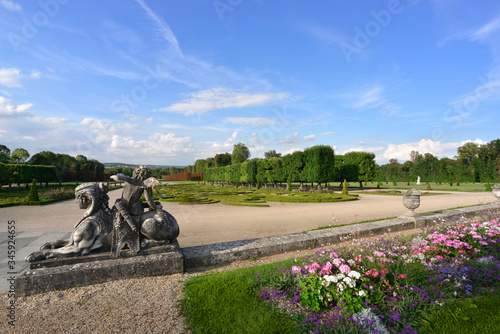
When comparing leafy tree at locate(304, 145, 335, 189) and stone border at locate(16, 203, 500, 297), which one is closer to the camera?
stone border at locate(16, 203, 500, 297)

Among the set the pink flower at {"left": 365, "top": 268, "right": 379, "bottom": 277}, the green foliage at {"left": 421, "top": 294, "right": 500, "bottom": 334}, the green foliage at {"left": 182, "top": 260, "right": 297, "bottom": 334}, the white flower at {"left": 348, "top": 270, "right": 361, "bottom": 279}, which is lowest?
the green foliage at {"left": 182, "top": 260, "right": 297, "bottom": 334}

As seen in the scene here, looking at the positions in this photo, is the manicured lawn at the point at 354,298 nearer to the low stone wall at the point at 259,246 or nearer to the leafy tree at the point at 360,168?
the low stone wall at the point at 259,246

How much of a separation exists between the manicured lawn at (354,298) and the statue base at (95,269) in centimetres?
79

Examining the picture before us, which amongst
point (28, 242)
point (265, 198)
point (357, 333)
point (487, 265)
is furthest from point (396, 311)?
point (265, 198)

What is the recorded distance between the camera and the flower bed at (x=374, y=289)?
2.88 meters

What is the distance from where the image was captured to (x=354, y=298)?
3.11 m

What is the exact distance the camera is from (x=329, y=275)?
340cm

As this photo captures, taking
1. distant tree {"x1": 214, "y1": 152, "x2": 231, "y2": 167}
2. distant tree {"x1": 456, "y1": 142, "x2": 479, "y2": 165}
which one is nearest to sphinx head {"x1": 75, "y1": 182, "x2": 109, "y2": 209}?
distant tree {"x1": 214, "y1": 152, "x2": 231, "y2": 167}

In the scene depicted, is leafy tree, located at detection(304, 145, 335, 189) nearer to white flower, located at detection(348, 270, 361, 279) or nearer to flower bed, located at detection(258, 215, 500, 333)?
flower bed, located at detection(258, 215, 500, 333)

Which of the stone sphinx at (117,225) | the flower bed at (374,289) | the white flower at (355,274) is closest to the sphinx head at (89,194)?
the stone sphinx at (117,225)

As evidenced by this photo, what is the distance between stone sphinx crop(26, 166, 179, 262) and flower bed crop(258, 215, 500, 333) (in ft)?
7.68

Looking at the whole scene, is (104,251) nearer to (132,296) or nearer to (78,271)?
(78,271)

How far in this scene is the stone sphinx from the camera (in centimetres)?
414


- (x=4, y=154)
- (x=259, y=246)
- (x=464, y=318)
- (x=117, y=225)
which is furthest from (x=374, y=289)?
(x=4, y=154)
